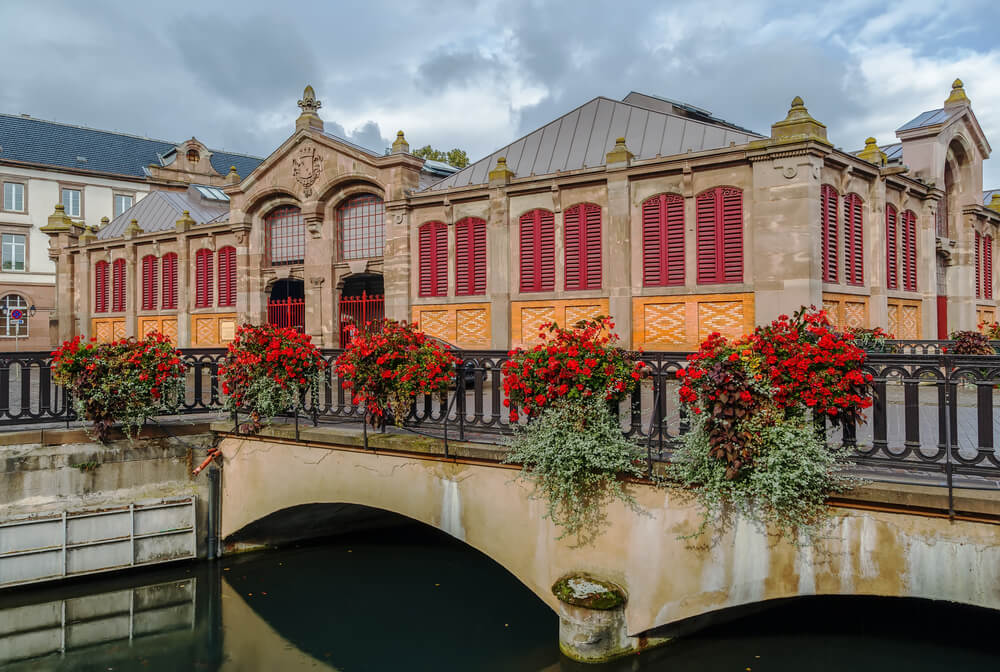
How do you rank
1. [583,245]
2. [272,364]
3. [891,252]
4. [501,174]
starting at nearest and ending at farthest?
[272,364] → [583,245] → [891,252] → [501,174]

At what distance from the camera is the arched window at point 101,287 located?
29.4m

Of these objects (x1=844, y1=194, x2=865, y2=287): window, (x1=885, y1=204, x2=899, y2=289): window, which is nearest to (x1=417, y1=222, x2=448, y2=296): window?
(x1=844, y1=194, x2=865, y2=287): window

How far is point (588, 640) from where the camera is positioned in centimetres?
739

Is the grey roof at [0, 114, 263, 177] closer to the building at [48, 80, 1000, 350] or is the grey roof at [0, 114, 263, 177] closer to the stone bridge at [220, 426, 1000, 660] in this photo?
the building at [48, 80, 1000, 350]

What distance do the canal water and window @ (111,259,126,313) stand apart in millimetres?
20240

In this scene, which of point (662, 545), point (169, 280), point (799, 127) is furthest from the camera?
point (169, 280)

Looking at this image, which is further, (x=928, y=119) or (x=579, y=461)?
(x=928, y=119)

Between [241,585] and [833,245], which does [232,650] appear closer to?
[241,585]

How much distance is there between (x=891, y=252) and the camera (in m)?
18.5

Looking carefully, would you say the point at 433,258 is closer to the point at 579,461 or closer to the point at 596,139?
the point at 596,139

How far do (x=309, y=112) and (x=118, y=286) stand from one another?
40.5 ft

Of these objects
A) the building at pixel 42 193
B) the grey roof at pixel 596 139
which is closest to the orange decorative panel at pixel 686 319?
the grey roof at pixel 596 139

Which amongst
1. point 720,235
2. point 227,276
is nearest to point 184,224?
point 227,276

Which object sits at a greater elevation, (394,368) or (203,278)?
(203,278)
